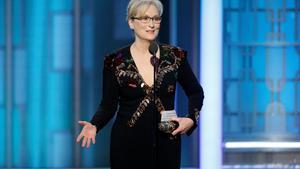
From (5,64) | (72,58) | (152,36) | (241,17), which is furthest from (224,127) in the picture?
(152,36)

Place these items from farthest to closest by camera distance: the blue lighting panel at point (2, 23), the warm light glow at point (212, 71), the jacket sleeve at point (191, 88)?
the blue lighting panel at point (2, 23) → the warm light glow at point (212, 71) → the jacket sleeve at point (191, 88)

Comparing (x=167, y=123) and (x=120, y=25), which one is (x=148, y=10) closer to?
(x=167, y=123)

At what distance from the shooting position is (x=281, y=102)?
4.53 meters

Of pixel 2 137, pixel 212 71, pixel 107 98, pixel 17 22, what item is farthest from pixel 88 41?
pixel 107 98

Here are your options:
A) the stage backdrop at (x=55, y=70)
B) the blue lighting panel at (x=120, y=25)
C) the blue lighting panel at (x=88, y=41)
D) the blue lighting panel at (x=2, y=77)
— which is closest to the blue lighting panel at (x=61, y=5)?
the stage backdrop at (x=55, y=70)

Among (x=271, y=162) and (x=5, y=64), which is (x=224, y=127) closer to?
(x=271, y=162)

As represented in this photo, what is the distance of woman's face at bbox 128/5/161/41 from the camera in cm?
201

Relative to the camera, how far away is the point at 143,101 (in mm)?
1971

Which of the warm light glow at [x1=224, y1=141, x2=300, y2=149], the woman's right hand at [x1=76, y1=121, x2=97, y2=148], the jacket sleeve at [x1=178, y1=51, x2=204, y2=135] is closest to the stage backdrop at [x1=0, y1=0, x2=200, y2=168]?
the warm light glow at [x1=224, y1=141, x2=300, y2=149]

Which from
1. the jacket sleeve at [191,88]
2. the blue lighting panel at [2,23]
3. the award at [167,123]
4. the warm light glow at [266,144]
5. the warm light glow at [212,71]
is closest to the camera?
the award at [167,123]

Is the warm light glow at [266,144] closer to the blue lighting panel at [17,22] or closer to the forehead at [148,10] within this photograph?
the blue lighting panel at [17,22]

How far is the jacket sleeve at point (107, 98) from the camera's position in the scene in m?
2.03

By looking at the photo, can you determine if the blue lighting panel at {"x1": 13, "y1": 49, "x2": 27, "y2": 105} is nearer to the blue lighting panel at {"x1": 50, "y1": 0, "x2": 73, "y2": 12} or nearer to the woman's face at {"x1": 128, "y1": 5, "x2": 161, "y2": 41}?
the blue lighting panel at {"x1": 50, "y1": 0, "x2": 73, "y2": 12}

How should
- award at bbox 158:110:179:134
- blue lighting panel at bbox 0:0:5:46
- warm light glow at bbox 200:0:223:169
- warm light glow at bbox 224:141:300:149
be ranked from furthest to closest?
blue lighting panel at bbox 0:0:5:46
warm light glow at bbox 224:141:300:149
warm light glow at bbox 200:0:223:169
award at bbox 158:110:179:134
